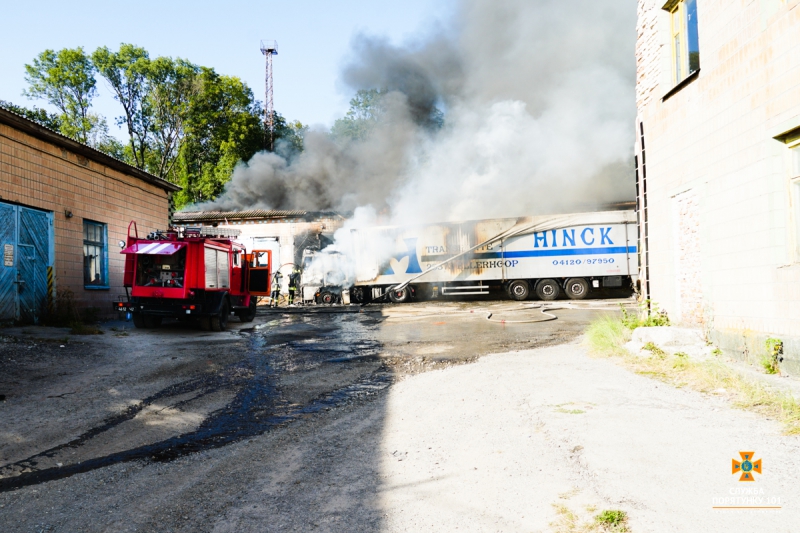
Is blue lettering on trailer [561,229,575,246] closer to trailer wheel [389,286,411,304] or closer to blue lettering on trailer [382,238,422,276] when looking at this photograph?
blue lettering on trailer [382,238,422,276]

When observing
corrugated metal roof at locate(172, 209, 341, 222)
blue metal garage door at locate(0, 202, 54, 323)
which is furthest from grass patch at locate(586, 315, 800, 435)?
corrugated metal roof at locate(172, 209, 341, 222)

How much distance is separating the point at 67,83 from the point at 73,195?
2730 cm

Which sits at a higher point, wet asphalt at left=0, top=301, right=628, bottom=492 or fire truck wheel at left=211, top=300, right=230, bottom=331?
fire truck wheel at left=211, top=300, right=230, bottom=331

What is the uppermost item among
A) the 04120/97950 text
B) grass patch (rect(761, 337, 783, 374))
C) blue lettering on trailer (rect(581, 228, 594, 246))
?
blue lettering on trailer (rect(581, 228, 594, 246))

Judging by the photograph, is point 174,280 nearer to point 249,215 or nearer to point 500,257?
point 500,257

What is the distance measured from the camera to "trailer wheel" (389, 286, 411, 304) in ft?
76.6

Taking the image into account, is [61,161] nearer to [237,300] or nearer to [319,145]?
[237,300]

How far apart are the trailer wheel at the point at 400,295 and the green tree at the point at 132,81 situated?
24.2m

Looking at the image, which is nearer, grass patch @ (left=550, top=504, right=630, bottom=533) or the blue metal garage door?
grass patch @ (left=550, top=504, right=630, bottom=533)

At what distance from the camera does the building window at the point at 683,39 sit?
7.32m

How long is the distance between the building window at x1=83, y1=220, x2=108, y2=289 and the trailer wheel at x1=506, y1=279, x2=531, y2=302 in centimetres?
1488

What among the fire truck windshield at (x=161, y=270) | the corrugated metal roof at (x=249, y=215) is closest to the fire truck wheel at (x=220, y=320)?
the fire truck windshield at (x=161, y=270)

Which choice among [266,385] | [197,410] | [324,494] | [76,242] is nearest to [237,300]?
[76,242]

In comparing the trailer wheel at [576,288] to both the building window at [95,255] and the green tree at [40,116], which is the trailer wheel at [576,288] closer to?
the building window at [95,255]
